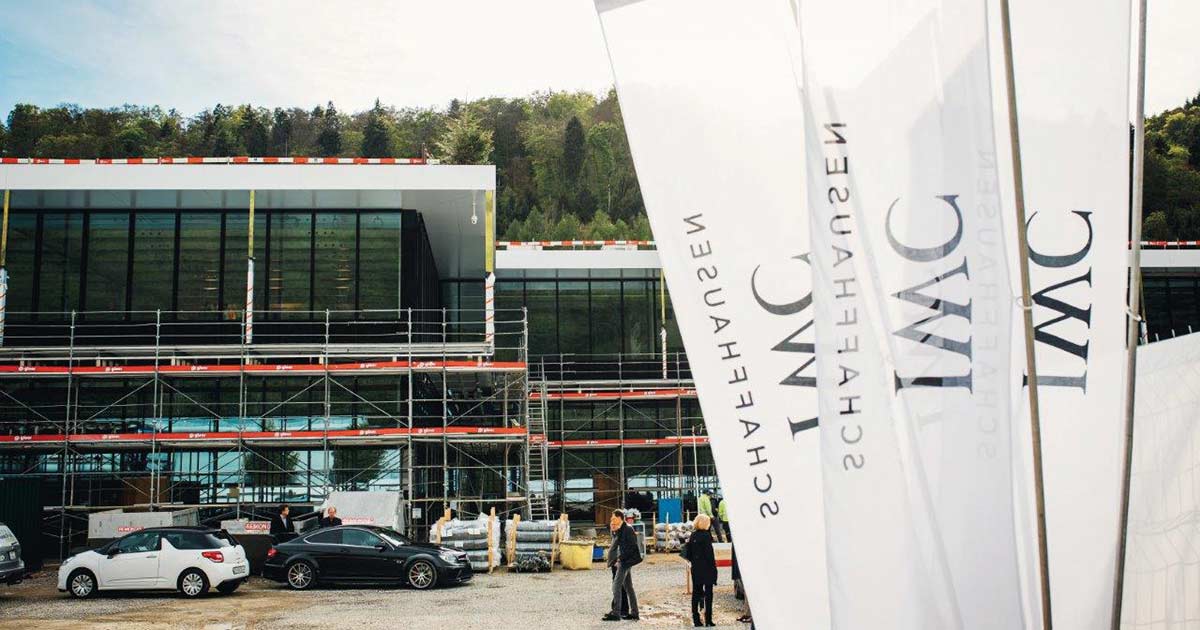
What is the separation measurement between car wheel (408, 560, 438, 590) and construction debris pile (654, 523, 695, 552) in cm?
1017

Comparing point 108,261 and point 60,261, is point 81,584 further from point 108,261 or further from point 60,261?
point 60,261

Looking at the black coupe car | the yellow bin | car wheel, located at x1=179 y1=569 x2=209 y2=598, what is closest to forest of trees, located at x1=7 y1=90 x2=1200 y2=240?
the yellow bin

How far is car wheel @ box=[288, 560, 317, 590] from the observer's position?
1984cm

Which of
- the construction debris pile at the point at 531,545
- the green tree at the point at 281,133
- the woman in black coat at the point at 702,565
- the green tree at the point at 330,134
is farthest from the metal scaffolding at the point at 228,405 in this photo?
the green tree at the point at 281,133

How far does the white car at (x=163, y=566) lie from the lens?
18875mm

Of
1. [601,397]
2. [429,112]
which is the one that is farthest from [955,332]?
[429,112]

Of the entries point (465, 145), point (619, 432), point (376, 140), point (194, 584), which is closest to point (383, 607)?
point (194, 584)

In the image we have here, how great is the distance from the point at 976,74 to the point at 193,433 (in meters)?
24.7

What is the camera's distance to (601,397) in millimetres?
35281

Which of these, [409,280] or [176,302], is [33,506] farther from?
[409,280]

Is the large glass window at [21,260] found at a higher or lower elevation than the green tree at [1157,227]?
lower

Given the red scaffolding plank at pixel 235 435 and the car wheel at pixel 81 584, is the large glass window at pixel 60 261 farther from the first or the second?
the car wheel at pixel 81 584

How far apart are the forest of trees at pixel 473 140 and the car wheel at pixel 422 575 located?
64.1 meters

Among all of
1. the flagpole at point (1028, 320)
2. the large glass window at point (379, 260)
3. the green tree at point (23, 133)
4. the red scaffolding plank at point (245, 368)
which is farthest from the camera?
the green tree at point (23, 133)
